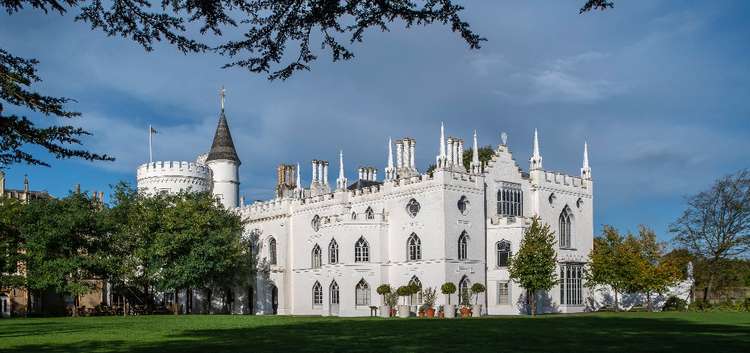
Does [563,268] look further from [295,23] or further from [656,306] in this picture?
[295,23]

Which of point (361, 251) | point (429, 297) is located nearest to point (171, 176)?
point (361, 251)

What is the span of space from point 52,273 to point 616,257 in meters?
37.2

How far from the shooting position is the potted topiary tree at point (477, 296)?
46.1 m

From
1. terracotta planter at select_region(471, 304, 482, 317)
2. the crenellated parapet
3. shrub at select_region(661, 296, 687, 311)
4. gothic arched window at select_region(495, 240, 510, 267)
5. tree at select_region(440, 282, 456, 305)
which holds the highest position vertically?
the crenellated parapet

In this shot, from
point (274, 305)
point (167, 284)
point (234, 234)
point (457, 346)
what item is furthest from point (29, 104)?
point (274, 305)

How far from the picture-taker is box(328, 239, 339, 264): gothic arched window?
5345 cm

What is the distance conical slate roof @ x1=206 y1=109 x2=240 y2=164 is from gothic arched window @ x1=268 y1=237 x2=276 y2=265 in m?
10.9

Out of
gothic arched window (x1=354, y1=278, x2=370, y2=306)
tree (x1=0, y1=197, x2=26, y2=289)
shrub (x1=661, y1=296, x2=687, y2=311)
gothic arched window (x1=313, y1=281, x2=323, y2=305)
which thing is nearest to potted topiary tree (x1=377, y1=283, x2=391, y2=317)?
gothic arched window (x1=354, y1=278, x2=370, y2=306)

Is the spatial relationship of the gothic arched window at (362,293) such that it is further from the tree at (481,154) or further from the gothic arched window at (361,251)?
the tree at (481,154)

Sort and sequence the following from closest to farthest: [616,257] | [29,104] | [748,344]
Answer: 1. [29,104]
2. [748,344]
3. [616,257]

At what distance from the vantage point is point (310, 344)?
1986 centimetres

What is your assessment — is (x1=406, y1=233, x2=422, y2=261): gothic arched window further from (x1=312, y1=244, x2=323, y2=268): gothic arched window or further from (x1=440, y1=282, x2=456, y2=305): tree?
(x1=312, y1=244, x2=323, y2=268): gothic arched window

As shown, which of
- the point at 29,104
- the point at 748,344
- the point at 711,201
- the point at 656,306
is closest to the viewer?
the point at 29,104

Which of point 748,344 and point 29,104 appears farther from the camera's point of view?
point 748,344
